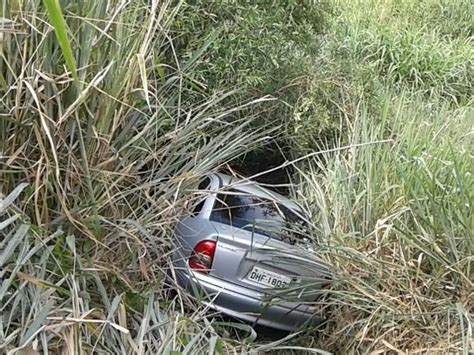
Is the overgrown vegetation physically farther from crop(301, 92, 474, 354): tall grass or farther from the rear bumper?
the rear bumper

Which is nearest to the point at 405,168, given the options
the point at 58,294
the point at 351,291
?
the point at 351,291

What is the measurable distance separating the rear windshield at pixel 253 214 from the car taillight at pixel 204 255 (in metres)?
0.18

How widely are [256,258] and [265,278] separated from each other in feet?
0.58

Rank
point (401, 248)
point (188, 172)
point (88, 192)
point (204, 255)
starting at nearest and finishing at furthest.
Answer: point (88, 192)
point (188, 172)
point (401, 248)
point (204, 255)

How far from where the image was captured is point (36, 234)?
2.28 meters

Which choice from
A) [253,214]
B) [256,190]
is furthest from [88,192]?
[253,214]

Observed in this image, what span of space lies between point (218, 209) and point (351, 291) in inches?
40.1

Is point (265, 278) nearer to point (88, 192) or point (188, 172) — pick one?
point (188, 172)

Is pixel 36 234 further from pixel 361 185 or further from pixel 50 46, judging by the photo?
pixel 361 185

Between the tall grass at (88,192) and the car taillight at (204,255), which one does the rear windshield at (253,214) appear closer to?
the car taillight at (204,255)

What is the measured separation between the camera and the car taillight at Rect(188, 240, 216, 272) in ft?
12.4

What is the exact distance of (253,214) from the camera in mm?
4016

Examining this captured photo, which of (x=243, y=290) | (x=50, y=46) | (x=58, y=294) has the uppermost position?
(x=50, y=46)

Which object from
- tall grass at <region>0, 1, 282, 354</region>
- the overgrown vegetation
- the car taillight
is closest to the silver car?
the car taillight
